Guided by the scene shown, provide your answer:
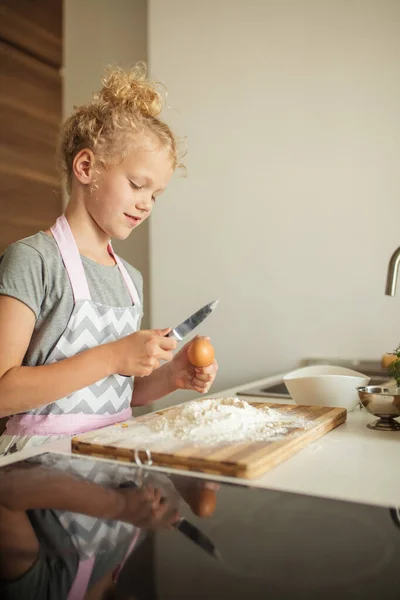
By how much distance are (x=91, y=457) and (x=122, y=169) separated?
559 millimetres

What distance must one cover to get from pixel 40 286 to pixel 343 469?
0.59 m

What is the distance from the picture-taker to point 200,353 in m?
1.08

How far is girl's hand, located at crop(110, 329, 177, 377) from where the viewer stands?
0.95 meters

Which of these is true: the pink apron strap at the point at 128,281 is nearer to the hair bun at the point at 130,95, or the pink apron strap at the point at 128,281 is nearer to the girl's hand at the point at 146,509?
the hair bun at the point at 130,95

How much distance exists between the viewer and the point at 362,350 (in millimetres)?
1988

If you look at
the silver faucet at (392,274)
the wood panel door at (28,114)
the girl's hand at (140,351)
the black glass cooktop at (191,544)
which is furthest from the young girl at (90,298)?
the wood panel door at (28,114)

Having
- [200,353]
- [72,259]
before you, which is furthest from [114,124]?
[200,353]

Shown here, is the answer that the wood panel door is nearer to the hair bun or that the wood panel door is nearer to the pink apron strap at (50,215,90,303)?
A: the hair bun

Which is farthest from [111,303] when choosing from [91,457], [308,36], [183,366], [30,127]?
[308,36]

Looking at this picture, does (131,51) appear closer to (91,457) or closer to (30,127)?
(30,127)

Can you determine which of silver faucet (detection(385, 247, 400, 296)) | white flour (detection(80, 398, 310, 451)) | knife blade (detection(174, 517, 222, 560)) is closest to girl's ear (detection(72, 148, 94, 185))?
white flour (detection(80, 398, 310, 451))

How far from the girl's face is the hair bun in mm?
100

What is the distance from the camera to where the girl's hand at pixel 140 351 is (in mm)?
949

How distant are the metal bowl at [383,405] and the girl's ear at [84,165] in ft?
2.11
